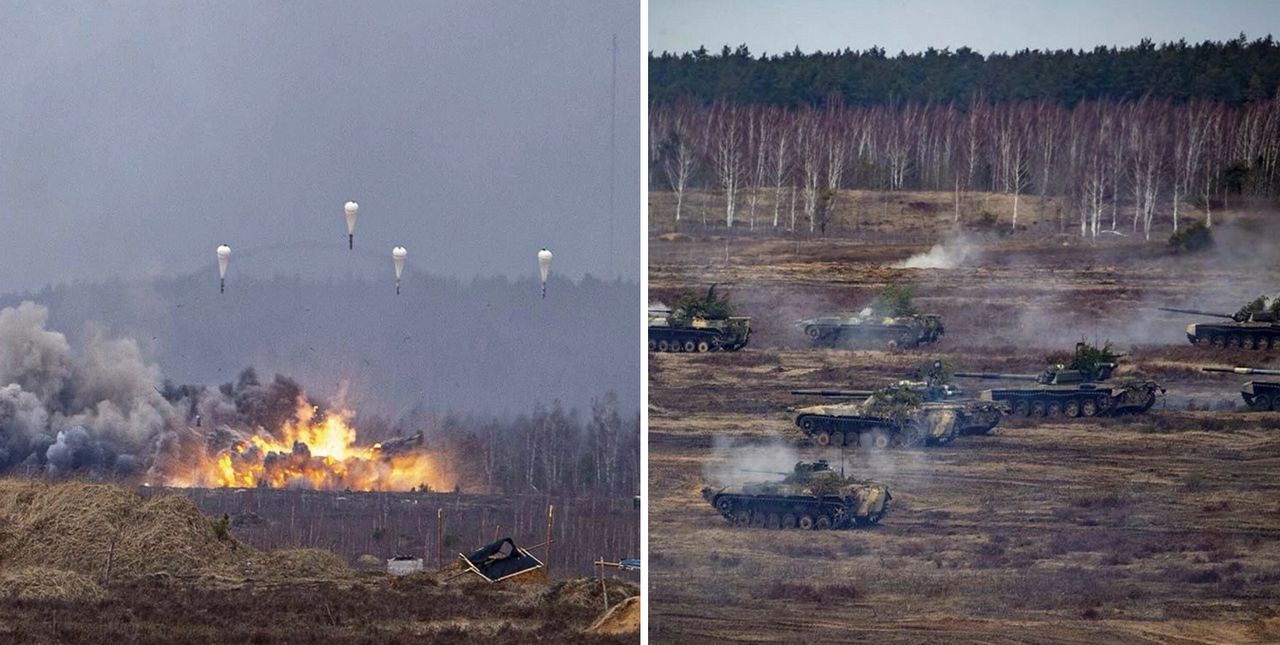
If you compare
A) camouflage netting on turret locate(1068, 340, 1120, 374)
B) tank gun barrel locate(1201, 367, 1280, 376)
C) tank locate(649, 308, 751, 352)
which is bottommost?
tank gun barrel locate(1201, 367, 1280, 376)

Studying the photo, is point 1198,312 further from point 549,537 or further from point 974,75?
point 549,537

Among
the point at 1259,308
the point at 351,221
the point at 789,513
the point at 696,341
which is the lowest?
the point at 789,513

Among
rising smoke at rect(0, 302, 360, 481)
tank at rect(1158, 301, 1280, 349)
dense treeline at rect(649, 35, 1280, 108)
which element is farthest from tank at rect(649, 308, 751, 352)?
A: tank at rect(1158, 301, 1280, 349)

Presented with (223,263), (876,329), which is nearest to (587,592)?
(876,329)

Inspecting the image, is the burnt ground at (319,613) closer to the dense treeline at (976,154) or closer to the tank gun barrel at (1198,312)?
the dense treeline at (976,154)

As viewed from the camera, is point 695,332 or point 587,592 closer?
point 695,332

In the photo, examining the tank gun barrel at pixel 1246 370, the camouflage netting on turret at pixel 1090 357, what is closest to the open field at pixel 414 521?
the camouflage netting on turret at pixel 1090 357

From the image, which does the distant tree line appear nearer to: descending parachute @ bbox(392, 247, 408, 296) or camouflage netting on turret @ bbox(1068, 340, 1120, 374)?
descending parachute @ bbox(392, 247, 408, 296)
